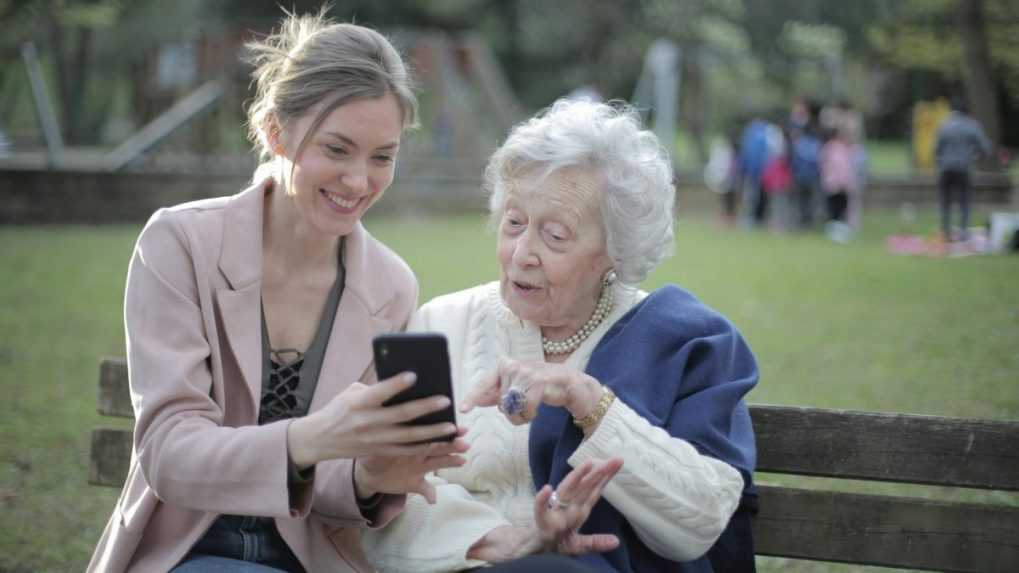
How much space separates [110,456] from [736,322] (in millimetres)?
8748

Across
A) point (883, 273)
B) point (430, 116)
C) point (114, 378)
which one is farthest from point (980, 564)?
point (430, 116)

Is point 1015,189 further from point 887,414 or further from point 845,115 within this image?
point 887,414

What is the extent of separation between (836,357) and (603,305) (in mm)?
7389

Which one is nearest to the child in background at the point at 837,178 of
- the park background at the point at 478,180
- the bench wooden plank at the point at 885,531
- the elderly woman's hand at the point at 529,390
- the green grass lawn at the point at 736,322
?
the park background at the point at 478,180

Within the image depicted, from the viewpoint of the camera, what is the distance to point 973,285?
14812 mm

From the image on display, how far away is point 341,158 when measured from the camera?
3.26 metres

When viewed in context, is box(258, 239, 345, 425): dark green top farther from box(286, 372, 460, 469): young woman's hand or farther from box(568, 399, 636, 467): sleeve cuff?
box(568, 399, 636, 467): sleeve cuff

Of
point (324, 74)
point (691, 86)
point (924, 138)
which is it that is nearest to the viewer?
point (324, 74)

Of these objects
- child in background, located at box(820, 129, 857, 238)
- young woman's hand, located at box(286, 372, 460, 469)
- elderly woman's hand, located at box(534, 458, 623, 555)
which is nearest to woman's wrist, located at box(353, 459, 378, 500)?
young woman's hand, located at box(286, 372, 460, 469)

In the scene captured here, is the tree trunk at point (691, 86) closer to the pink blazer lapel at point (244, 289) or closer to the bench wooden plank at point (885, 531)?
the bench wooden plank at point (885, 531)

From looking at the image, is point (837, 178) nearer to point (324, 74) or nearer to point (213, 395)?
point (324, 74)

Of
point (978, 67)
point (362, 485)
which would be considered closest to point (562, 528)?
point (362, 485)

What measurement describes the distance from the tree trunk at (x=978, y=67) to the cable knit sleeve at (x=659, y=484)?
26.1m

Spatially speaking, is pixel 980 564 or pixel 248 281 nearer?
pixel 248 281
